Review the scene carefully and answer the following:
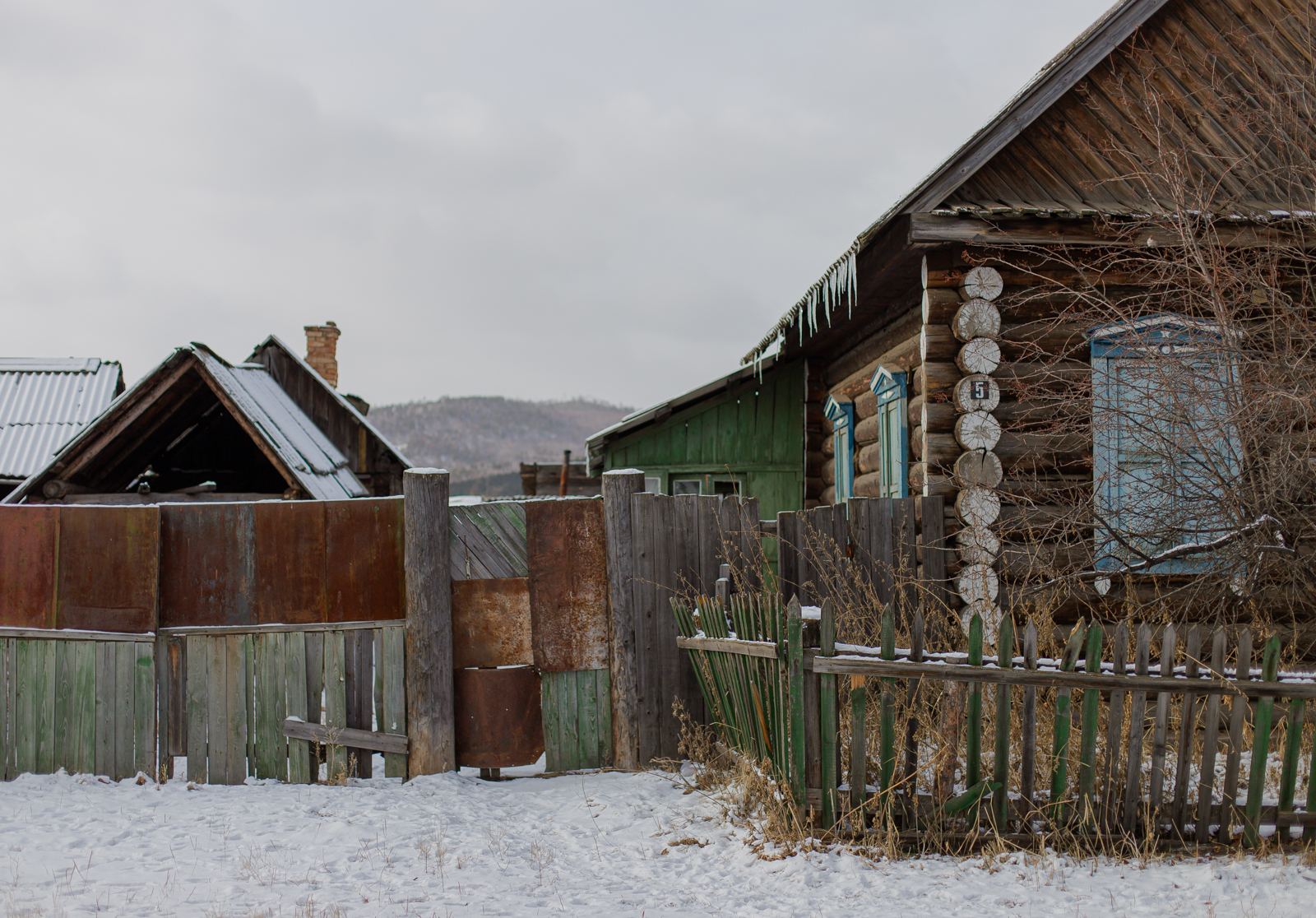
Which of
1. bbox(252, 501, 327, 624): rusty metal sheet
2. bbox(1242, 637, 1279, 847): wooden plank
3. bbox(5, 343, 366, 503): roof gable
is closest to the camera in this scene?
bbox(1242, 637, 1279, 847): wooden plank

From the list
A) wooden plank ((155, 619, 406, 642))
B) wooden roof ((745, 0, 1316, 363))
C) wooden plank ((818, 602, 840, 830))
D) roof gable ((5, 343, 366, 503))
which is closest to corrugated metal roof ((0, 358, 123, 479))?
roof gable ((5, 343, 366, 503))

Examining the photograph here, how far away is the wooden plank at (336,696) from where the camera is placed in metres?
5.74

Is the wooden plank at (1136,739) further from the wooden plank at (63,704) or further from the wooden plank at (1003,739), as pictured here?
the wooden plank at (63,704)

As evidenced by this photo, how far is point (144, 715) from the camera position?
5801mm

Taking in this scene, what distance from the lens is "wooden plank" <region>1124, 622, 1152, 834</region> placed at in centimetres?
437

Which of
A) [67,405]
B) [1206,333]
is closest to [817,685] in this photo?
[1206,333]

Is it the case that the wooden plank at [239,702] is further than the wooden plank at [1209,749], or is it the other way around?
the wooden plank at [239,702]

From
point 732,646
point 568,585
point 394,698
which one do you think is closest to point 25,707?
point 394,698

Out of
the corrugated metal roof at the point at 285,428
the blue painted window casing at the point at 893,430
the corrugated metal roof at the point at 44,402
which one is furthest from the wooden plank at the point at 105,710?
the corrugated metal roof at the point at 44,402

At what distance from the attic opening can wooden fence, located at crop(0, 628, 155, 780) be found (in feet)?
15.0

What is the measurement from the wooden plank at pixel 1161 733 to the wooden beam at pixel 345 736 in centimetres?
435

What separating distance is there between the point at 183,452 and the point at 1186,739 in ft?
42.8

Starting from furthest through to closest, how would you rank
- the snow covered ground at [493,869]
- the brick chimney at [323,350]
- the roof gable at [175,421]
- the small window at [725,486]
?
the brick chimney at [323,350] < the small window at [725,486] < the roof gable at [175,421] < the snow covered ground at [493,869]

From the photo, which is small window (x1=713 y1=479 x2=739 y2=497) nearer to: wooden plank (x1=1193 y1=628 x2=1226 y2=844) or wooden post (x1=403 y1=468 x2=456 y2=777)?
wooden post (x1=403 y1=468 x2=456 y2=777)
